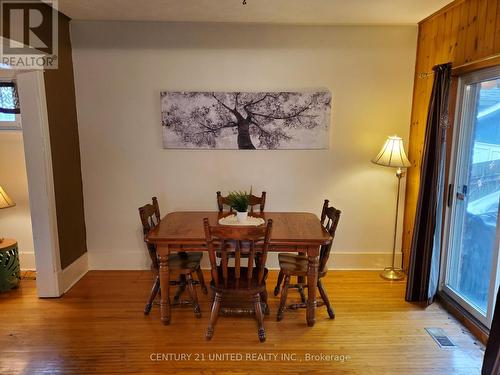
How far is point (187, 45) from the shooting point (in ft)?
10.7

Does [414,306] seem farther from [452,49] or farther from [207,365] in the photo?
[452,49]

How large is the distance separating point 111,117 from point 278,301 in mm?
2466

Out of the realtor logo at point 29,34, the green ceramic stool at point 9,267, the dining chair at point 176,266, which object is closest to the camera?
the realtor logo at point 29,34

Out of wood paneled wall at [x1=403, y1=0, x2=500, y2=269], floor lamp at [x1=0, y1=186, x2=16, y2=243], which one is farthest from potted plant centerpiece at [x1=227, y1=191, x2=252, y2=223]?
floor lamp at [x1=0, y1=186, x2=16, y2=243]

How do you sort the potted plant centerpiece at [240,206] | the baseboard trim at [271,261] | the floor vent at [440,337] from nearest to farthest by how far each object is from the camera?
the floor vent at [440,337] → the potted plant centerpiece at [240,206] → the baseboard trim at [271,261]

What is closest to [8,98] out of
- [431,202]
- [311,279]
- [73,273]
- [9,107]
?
[9,107]

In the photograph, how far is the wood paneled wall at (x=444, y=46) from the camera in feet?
7.55

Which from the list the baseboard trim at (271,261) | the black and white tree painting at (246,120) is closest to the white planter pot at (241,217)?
the black and white tree painting at (246,120)

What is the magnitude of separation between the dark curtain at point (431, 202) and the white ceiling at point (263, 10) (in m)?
0.67

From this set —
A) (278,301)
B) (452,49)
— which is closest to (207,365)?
(278,301)

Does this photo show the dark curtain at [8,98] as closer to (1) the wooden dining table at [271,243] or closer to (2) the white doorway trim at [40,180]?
(2) the white doorway trim at [40,180]

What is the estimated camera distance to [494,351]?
6.01ft

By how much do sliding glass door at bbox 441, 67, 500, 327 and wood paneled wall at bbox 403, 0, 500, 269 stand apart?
0.20 m

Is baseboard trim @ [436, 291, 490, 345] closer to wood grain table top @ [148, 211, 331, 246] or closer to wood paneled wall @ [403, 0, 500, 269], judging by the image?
wood paneled wall @ [403, 0, 500, 269]
